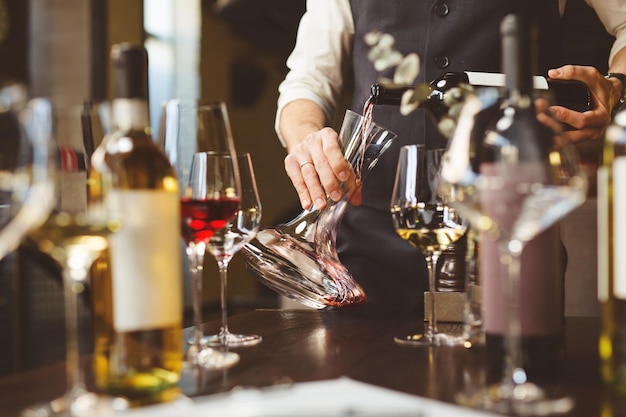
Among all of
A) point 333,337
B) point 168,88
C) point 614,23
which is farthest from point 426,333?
point 168,88

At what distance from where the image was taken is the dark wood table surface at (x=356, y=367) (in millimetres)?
691

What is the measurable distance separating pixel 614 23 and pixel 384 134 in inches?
39.8

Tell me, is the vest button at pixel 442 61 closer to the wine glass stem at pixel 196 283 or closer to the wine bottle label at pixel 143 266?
the wine glass stem at pixel 196 283

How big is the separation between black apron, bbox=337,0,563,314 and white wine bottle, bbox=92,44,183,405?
0.95m

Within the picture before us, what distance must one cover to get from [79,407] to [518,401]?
0.38m

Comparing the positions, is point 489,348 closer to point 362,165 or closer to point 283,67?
point 362,165

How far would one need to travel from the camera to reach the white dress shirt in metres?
1.78

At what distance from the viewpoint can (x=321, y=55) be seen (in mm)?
1812

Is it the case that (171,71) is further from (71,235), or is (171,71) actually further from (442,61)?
(71,235)

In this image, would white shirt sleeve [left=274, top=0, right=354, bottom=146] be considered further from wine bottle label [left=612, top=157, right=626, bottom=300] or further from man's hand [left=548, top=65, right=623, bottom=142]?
wine bottle label [left=612, top=157, right=626, bottom=300]

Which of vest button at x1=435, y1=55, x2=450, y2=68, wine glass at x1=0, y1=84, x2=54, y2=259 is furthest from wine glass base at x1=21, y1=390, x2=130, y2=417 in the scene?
vest button at x1=435, y1=55, x2=450, y2=68

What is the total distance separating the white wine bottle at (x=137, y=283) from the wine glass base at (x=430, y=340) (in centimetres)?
35

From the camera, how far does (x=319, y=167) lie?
1217mm

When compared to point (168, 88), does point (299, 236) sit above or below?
below
